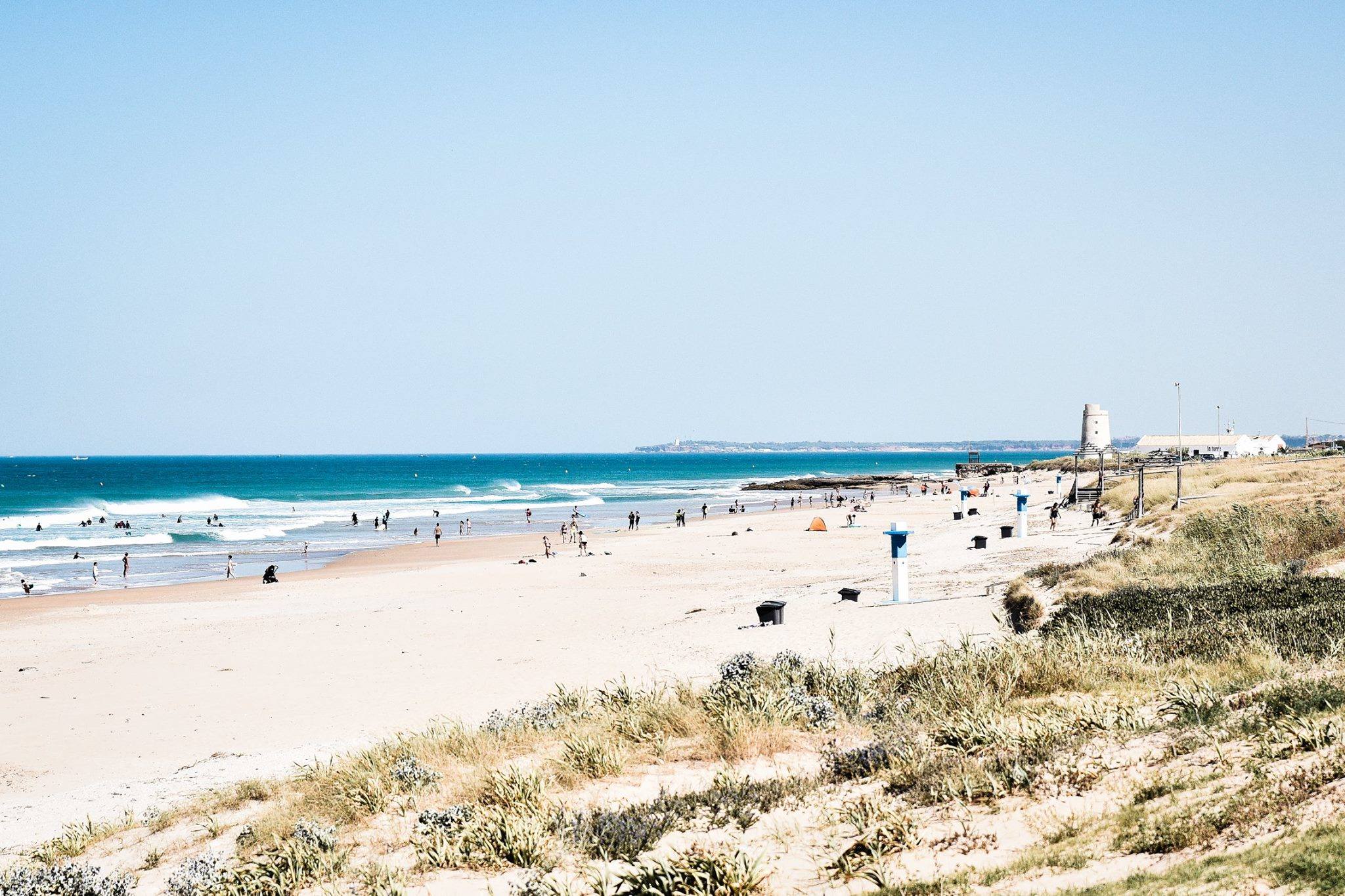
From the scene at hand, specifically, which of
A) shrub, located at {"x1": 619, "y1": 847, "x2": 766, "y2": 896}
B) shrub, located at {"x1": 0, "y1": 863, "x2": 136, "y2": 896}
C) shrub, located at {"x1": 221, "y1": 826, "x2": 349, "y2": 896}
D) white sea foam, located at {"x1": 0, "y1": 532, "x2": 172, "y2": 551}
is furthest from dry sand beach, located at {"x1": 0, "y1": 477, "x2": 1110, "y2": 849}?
white sea foam, located at {"x1": 0, "y1": 532, "x2": 172, "y2": 551}

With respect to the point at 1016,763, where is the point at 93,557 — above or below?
below

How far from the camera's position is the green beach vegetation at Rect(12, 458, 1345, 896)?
488 cm

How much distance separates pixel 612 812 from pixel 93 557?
142ft

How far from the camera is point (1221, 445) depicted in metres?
71.9

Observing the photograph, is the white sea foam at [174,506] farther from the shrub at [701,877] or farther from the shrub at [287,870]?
the shrub at [701,877]

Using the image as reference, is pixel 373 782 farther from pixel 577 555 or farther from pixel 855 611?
pixel 577 555

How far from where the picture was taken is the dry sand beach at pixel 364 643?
1200cm

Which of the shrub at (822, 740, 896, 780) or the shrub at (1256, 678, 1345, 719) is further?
the shrub at (822, 740, 896, 780)

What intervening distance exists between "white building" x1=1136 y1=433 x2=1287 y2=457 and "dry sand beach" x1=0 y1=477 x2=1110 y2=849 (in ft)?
139

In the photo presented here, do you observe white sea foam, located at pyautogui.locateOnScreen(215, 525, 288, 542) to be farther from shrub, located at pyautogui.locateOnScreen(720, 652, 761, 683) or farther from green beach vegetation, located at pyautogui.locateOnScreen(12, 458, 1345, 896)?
green beach vegetation, located at pyautogui.locateOnScreen(12, 458, 1345, 896)

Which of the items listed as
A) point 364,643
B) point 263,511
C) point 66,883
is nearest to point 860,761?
point 66,883

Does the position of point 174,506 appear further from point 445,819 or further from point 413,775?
point 445,819

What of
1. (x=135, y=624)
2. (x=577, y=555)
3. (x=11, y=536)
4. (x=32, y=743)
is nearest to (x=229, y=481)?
(x=11, y=536)

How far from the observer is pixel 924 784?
19.3 feet
